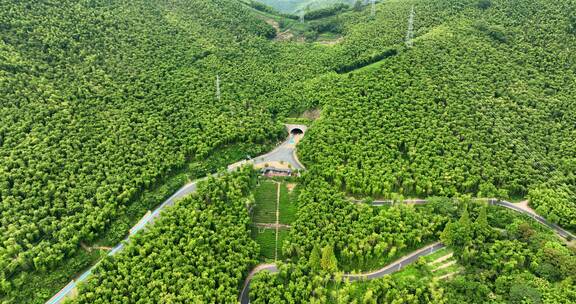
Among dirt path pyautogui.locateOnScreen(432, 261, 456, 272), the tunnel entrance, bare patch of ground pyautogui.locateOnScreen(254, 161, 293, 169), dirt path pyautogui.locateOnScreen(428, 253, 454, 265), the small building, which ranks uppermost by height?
the tunnel entrance

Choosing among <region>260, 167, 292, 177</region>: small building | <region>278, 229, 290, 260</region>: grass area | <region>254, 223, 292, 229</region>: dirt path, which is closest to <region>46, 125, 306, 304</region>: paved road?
<region>260, 167, 292, 177</region>: small building

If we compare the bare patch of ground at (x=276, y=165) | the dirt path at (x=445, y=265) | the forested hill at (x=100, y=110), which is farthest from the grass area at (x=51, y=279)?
the dirt path at (x=445, y=265)

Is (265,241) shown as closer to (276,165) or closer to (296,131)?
(276,165)

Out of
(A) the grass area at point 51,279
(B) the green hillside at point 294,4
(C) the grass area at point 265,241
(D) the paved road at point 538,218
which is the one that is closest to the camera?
(A) the grass area at point 51,279

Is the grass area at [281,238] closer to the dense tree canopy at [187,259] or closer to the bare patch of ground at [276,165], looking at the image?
the dense tree canopy at [187,259]

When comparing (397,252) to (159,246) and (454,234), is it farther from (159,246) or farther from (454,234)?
(159,246)

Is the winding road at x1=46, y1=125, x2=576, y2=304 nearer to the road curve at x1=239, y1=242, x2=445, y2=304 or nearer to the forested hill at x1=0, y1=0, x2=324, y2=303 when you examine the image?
the road curve at x1=239, y1=242, x2=445, y2=304
